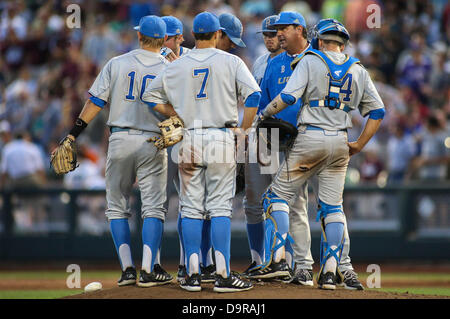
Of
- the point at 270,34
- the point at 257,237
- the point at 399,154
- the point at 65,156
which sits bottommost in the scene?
the point at 257,237

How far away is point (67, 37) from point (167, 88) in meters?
11.1

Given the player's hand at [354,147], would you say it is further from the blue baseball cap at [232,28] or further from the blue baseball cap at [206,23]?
the blue baseball cap at [206,23]

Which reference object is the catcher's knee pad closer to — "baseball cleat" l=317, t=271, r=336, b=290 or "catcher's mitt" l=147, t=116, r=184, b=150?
"baseball cleat" l=317, t=271, r=336, b=290

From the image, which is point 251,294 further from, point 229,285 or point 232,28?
point 232,28

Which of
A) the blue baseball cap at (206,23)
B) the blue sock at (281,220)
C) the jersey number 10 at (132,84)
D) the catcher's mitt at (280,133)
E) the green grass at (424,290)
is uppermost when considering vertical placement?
the blue baseball cap at (206,23)

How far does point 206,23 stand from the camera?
5953mm

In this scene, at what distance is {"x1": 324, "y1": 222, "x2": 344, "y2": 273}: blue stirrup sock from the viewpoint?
6184mm

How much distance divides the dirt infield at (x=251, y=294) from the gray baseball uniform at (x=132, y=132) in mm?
758

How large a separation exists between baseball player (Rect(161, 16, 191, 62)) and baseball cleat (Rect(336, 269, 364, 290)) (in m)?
2.51

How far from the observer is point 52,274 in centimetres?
1112

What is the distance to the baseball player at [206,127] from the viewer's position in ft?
19.5

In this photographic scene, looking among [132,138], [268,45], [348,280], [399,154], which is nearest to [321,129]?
[268,45]

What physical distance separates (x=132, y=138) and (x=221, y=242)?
131cm

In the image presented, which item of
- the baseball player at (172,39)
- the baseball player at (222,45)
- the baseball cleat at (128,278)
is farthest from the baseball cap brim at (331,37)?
the baseball cleat at (128,278)
